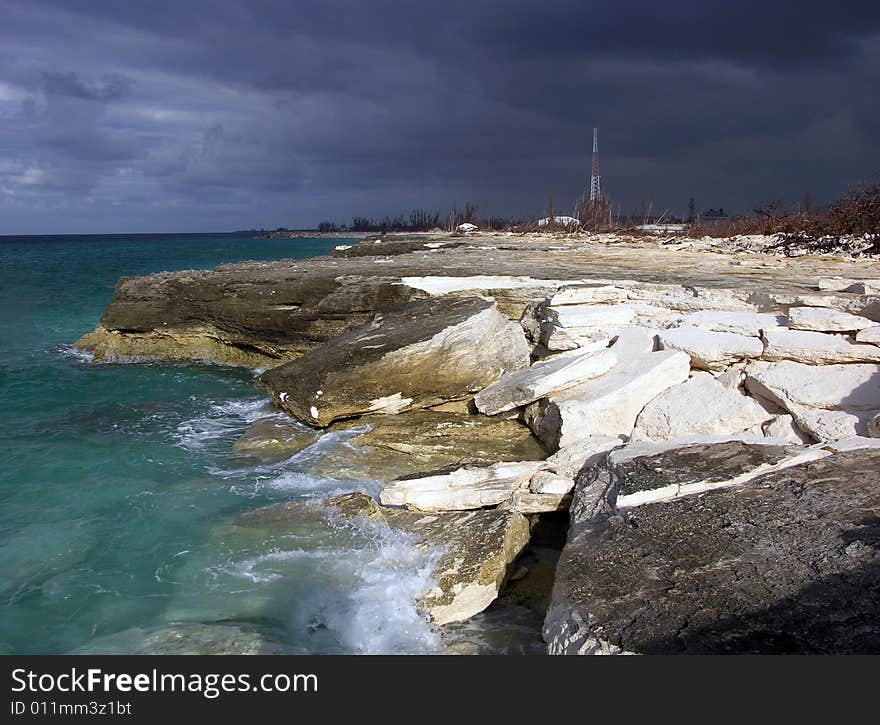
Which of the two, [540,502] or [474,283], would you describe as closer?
[540,502]

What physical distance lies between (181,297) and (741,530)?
11.2 metres

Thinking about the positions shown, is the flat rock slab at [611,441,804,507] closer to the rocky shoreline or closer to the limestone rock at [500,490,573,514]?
the rocky shoreline

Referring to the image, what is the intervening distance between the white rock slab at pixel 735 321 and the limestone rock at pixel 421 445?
7.91 feet

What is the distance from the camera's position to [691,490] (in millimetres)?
4281

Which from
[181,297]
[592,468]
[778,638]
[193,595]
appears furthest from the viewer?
[181,297]

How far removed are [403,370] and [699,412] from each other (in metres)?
3.17

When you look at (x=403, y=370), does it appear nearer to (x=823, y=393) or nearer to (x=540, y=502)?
(x=540, y=502)

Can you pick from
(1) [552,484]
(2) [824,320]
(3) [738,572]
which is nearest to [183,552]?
(1) [552,484]

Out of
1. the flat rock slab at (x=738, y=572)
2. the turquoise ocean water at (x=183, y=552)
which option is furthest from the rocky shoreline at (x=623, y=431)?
the turquoise ocean water at (x=183, y=552)

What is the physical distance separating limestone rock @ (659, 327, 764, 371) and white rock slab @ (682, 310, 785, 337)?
11cm

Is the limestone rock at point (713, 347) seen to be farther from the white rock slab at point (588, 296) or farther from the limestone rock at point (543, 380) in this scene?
the white rock slab at point (588, 296)

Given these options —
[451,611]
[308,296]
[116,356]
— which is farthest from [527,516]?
[116,356]

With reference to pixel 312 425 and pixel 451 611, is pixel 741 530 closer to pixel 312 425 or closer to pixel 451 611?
pixel 451 611

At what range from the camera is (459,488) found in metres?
5.37
